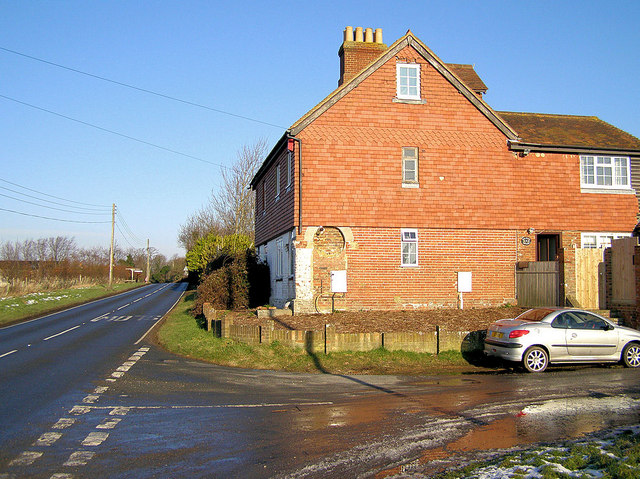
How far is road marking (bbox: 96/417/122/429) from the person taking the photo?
831 cm

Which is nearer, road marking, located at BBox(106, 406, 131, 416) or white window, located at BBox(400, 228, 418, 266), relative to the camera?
road marking, located at BBox(106, 406, 131, 416)

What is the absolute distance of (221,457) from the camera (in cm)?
686

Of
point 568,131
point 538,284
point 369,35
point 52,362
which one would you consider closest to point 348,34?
point 369,35

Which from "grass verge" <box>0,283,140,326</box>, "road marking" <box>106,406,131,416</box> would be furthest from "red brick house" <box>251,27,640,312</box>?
"grass verge" <box>0,283,140,326</box>

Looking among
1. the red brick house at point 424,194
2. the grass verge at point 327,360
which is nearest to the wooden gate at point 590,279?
the red brick house at point 424,194

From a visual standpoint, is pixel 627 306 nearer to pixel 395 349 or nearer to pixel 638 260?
pixel 638 260

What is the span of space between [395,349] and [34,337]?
13.1 metres

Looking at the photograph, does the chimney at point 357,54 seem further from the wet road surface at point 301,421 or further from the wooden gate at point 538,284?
the wet road surface at point 301,421

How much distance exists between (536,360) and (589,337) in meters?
1.48

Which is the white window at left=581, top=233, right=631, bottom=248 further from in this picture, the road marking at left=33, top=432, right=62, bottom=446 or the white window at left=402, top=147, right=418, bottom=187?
the road marking at left=33, top=432, right=62, bottom=446

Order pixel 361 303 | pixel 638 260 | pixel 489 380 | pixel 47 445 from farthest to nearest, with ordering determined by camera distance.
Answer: pixel 361 303 → pixel 638 260 → pixel 489 380 → pixel 47 445

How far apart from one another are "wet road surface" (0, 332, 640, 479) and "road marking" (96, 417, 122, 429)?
3 cm

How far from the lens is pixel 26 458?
677 centimetres

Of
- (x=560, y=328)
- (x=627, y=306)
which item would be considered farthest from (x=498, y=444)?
(x=627, y=306)
